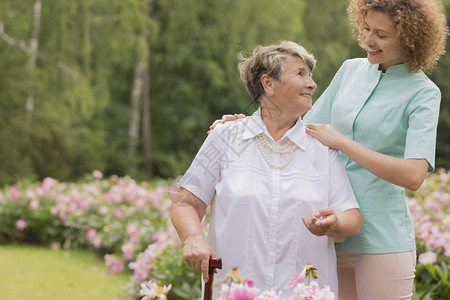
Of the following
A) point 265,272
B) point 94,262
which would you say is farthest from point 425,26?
point 94,262

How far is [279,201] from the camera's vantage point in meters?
2.10

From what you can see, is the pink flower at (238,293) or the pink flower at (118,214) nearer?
the pink flower at (238,293)

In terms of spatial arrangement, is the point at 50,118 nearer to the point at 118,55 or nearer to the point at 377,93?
the point at 118,55

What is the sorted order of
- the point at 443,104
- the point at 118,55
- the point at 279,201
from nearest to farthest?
the point at 279,201 < the point at 118,55 < the point at 443,104

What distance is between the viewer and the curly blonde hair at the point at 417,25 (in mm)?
2186

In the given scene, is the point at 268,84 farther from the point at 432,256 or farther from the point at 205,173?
the point at 432,256

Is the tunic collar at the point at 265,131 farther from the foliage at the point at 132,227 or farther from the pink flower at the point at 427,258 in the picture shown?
the pink flower at the point at 427,258

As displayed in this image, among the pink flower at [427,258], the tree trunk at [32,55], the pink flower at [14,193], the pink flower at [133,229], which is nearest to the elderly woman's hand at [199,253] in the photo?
the pink flower at [427,258]

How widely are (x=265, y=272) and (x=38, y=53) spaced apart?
40.5 ft

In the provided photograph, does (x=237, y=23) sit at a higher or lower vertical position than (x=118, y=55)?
higher

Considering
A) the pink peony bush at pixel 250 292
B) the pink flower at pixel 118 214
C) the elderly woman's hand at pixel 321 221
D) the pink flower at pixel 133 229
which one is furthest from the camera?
the pink flower at pixel 118 214

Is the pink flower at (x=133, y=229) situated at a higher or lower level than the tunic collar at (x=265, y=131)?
lower

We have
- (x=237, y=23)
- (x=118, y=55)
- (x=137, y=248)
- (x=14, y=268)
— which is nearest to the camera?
(x=137, y=248)

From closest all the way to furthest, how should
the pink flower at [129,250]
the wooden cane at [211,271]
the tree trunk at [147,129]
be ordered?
the wooden cane at [211,271], the pink flower at [129,250], the tree trunk at [147,129]
